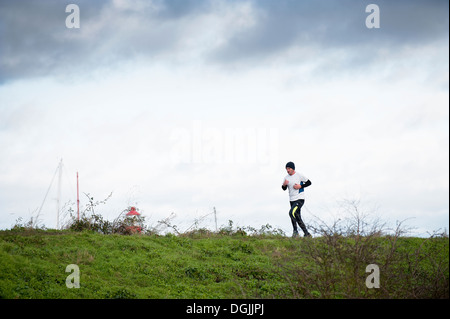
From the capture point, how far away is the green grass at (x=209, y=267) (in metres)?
9.49

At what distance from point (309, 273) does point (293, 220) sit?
5003 mm

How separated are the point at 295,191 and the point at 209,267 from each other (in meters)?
4.54

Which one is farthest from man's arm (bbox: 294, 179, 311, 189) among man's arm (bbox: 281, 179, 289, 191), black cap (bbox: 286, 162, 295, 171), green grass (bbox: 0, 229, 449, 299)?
green grass (bbox: 0, 229, 449, 299)

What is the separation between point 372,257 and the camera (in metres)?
9.49

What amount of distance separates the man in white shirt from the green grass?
85 cm

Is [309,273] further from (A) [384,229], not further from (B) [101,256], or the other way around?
(B) [101,256]

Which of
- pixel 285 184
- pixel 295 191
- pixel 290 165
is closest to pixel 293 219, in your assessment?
pixel 295 191

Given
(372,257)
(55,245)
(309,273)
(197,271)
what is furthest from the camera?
(55,245)

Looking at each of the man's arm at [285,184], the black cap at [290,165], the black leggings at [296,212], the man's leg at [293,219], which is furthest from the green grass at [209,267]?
the black cap at [290,165]

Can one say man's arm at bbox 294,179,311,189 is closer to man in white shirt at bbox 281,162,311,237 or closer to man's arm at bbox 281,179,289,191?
man in white shirt at bbox 281,162,311,237

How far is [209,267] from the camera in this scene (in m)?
12.2

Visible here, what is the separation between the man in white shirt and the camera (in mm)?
15164

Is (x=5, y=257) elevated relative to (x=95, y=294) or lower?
elevated
